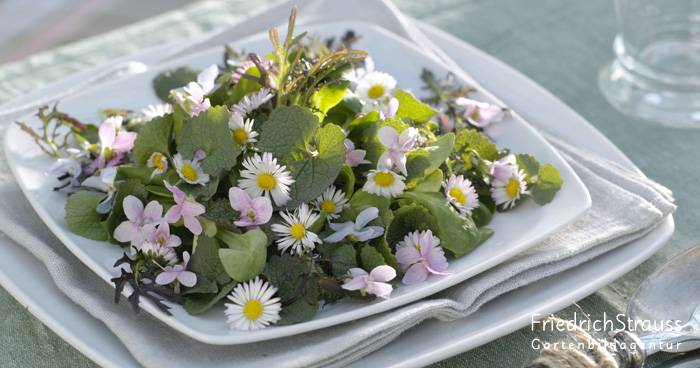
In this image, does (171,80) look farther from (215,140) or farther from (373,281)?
(373,281)

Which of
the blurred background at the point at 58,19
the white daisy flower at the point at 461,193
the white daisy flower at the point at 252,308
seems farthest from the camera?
the blurred background at the point at 58,19

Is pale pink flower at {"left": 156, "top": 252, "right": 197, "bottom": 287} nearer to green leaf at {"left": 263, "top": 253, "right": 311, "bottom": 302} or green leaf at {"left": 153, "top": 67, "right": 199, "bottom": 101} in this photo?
green leaf at {"left": 263, "top": 253, "right": 311, "bottom": 302}

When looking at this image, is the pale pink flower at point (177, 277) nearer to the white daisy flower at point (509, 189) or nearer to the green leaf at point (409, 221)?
the green leaf at point (409, 221)

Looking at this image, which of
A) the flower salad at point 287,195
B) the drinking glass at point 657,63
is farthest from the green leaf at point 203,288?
the drinking glass at point 657,63

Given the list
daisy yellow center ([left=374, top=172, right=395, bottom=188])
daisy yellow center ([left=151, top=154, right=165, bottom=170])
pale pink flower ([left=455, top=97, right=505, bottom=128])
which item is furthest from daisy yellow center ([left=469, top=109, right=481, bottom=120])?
daisy yellow center ([left=151, top=154, right=165, bottom=170])

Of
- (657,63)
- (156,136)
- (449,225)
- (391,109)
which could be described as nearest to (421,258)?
(449,225)

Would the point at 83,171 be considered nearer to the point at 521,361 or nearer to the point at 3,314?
the point at 3,314
